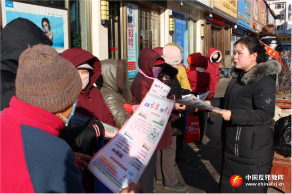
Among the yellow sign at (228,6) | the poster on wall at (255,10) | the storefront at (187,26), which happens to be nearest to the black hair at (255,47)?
the storefront at (187,26)

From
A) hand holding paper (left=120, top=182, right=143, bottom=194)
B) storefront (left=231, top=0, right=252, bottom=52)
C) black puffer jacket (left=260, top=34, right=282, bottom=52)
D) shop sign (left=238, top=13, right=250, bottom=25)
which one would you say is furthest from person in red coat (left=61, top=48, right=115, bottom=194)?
shop sign (left=238, top=13, right=250, bottom=25)

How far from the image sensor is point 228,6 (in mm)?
19188

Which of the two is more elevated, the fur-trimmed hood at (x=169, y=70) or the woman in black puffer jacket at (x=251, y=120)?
the fur-trimmed hood at (x=169, y=70)

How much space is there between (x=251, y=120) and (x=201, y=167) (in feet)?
7.57

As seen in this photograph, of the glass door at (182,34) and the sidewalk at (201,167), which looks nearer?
the sidewalk at (201,167)

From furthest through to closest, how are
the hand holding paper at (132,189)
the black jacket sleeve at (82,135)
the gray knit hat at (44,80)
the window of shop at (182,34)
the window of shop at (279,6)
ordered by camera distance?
the window of shop at (279,6)
the window of shop at (182,34)
the black jacket sleeve at (82,135)
the hand holding paper at (132,189)
the gray knit hat at (44,80)

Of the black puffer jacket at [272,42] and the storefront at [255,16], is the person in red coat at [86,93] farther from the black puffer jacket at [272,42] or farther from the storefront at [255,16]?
the storefront at [255,16]

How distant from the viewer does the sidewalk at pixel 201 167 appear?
11.9 ft

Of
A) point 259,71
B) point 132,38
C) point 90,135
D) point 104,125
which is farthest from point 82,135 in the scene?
point 132,38

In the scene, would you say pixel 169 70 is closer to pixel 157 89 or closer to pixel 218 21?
pixel 157 89

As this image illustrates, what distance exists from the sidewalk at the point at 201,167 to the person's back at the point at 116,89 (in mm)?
1502

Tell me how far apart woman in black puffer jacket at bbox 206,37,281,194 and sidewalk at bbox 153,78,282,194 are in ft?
3.94


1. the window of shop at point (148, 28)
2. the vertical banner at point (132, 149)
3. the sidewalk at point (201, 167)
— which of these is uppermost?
the window of shop at point (148, 28)

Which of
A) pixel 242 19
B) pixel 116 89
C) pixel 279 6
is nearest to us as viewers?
pixel 116 89
